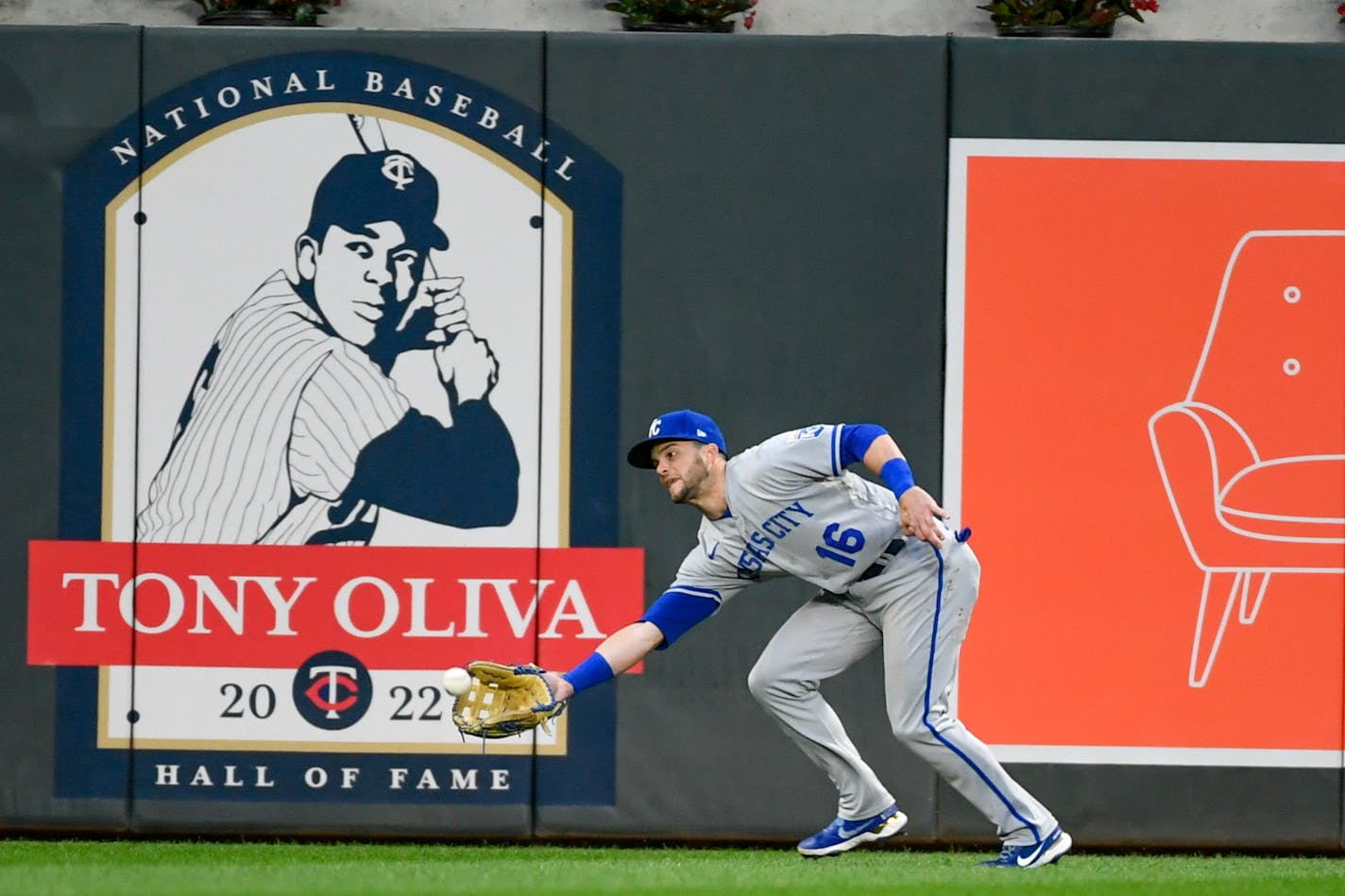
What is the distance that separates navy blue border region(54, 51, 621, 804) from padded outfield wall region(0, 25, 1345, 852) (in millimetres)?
17

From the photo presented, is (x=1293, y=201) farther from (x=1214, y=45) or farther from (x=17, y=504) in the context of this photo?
(x=17, y=504)

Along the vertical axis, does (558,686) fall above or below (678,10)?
below

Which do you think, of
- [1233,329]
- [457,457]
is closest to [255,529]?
[457,457]

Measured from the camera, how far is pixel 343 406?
23.2 feet

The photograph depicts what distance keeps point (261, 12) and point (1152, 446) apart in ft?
14.3

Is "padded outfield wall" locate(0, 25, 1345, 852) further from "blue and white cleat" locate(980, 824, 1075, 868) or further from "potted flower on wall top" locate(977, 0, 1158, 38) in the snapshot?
"blue and white cleat" locate(980, 824, 1075, 868)

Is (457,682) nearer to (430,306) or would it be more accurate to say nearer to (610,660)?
(610,660)

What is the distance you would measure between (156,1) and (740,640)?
408 cm

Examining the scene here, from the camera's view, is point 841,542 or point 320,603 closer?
point 841,542

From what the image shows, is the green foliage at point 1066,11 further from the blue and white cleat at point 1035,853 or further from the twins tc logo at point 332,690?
the twins tc logo at point 332,690

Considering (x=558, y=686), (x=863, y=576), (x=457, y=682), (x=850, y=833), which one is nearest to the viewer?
(x=457, y=682)

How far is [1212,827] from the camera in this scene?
7.09 metres

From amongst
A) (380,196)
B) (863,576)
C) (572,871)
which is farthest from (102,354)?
(863,576)

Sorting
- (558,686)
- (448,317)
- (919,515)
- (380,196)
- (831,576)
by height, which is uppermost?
(380,196)
